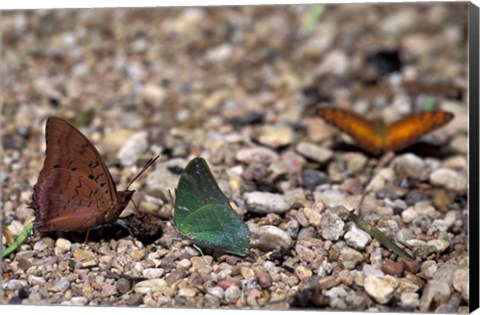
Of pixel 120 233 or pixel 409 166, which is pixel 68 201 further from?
pixel 409 166

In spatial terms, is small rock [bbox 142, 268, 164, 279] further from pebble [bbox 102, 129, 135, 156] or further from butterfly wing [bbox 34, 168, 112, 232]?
pebble [bbox 102, 129, 135, 156]

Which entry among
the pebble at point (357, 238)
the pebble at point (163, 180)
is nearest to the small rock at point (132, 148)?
the pebble at point (163, 180)

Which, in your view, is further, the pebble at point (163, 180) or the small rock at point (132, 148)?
the small rock at point (132, 148)

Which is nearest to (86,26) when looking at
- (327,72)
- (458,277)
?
(327,72)

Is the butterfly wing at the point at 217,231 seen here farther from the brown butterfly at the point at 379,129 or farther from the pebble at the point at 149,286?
the brown butterfly at the point at 379,129

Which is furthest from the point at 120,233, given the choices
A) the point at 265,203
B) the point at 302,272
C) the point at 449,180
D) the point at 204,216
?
the point at 449,180

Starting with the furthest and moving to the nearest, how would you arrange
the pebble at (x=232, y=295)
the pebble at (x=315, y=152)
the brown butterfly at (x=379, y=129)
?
the pebble at (x=315, y=152), the brown butterfly at (x=379, y=129), the pebble at (x=232, y=295)

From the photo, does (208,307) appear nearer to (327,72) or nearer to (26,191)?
(26,191)

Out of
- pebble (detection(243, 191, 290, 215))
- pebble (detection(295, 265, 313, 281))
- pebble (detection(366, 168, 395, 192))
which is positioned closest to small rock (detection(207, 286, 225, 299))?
pebble (detection(295, 265, 313, 281))
